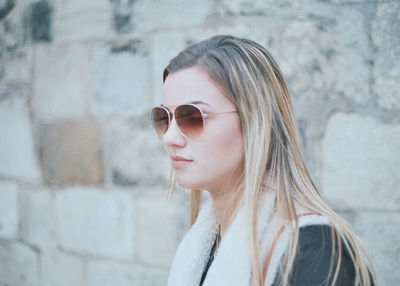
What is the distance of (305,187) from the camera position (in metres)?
1.15

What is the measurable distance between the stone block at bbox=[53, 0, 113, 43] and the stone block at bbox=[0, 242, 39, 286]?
1741mm

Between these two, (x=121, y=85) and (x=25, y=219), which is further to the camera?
(x=25, y=219)

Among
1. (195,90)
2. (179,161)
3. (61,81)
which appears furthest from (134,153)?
(195,90)

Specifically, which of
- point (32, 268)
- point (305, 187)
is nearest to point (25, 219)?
point (32, 268)

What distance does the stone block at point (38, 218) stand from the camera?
2.72m

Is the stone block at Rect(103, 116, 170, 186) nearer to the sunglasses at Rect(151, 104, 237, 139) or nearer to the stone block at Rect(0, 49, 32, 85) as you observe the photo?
the stone block at Rect(0, 49, 32, 85)

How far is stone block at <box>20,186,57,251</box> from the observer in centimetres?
272

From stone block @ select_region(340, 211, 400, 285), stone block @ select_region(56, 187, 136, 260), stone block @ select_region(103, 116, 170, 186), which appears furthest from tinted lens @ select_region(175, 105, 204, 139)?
stone block @ select_region(56, 187, 136, 260)

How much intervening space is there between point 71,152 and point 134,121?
1.95 feet

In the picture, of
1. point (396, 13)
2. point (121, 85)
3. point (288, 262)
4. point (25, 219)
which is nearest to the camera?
point (288, 262)

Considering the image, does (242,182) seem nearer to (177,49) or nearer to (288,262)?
(288,262)

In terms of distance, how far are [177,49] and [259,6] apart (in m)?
0.56

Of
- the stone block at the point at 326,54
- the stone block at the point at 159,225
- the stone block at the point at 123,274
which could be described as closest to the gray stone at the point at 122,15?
the stone block at the point at 326,54

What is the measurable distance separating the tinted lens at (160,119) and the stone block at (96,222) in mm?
1138
